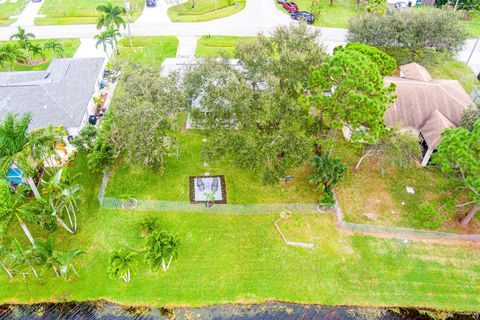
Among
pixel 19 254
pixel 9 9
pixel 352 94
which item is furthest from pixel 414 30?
pixel 9 9

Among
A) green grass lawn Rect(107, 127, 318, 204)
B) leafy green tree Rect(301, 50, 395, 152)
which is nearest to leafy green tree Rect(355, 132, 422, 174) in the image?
leafy green tree Rect(301, 50, 395, 152)

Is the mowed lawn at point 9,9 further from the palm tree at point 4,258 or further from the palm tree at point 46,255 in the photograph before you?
the palm tree at point 46,255

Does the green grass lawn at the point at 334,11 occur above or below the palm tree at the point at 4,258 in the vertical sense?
above

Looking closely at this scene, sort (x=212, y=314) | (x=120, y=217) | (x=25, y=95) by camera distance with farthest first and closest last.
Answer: (x=25, y=95) → (x=120, y=217) → (x=212, y=314)

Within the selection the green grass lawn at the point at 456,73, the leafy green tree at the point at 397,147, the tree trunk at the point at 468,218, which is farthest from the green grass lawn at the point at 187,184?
the green grass lawn at the point at 456,73

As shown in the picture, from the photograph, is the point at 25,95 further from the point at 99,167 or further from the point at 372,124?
the point at 372,124

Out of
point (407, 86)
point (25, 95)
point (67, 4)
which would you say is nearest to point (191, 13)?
point (67, 4)
